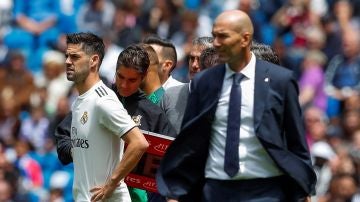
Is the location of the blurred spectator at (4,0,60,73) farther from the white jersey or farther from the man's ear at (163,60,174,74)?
the white jersey

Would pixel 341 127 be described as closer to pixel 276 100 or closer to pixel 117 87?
pixel 117 87

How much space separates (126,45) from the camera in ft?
62.7

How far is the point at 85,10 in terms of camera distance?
813 inches

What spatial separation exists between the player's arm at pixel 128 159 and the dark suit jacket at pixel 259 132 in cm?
39

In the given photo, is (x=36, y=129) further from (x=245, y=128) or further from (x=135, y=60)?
(x=245, y=128)

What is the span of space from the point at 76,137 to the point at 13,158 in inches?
351

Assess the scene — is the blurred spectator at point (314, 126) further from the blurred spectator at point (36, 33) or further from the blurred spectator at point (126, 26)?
the blurred spectator at point (36, 33)

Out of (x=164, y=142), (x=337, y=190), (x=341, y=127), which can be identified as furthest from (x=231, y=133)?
(x=341, y=127)

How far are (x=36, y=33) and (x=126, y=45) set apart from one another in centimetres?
205

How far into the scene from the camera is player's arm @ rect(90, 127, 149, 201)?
28.3ft

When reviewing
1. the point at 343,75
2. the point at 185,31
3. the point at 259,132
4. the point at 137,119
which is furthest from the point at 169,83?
Result: the point at 185,31

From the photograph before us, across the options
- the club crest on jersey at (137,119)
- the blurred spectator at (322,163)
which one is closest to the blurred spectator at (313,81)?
the blurred spectator at (322,163)

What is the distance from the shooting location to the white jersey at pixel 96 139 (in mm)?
8781

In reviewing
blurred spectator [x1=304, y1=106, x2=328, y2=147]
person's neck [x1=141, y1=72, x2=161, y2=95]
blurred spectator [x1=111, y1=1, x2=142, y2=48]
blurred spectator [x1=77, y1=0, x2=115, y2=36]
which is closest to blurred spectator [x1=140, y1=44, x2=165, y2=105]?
person's neck [x1=141, y1=72, x2=161, y2=95]
